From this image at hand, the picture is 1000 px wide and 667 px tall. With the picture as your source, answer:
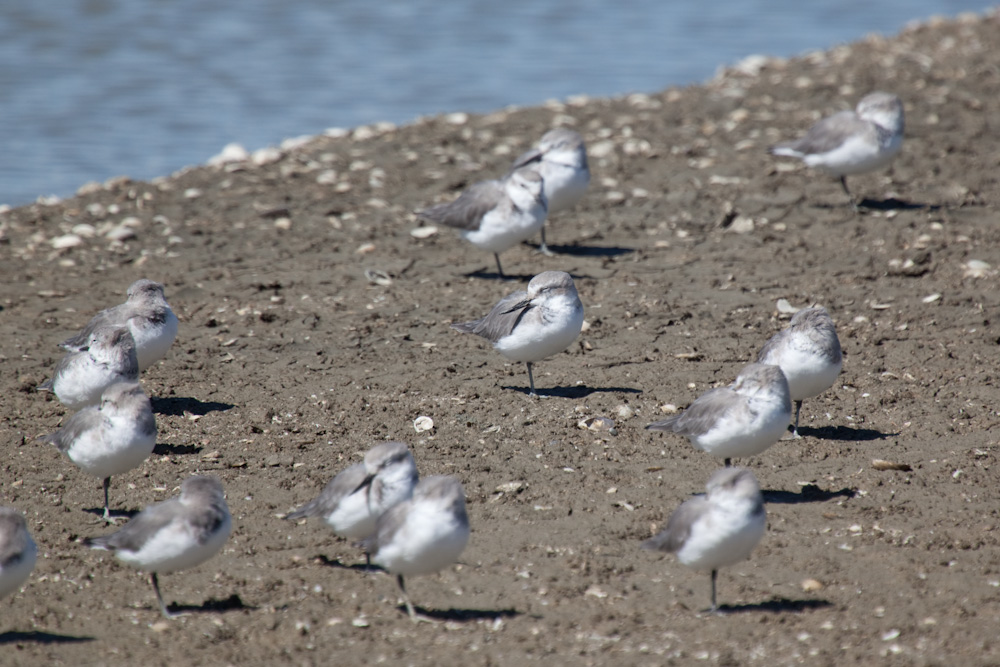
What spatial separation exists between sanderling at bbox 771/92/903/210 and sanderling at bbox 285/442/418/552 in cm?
736

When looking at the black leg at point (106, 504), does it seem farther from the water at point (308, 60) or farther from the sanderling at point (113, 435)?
the water at point (308, 60)

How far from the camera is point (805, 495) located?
6.60 m

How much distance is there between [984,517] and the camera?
6.22m

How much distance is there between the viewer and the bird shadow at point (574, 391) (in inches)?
316

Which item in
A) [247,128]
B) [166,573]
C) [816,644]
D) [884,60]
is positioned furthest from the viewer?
[247,128]

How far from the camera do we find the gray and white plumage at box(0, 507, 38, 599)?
516cm

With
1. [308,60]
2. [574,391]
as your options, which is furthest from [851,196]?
[308,60]

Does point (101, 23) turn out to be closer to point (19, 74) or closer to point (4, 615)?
point (19, 74)

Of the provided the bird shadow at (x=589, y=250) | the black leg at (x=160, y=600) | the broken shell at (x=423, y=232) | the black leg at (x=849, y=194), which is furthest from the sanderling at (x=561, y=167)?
the black leg at (x=160, y=600)

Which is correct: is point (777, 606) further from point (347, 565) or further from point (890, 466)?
point (347, 565)

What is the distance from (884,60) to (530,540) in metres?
12.7

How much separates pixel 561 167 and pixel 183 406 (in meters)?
4.82

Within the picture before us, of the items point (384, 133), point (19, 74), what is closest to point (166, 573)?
point (384, 133)

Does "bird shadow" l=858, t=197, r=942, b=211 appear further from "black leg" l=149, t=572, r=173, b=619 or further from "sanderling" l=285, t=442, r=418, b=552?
"black leg" l=149, t=572, r=173, b=619
